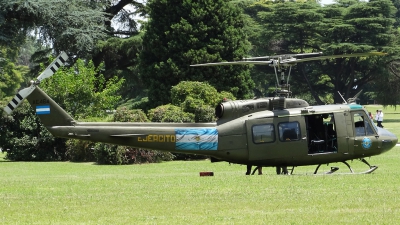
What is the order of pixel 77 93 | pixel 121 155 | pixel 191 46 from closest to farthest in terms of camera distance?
pixel 121 155 → pixel 77 93 → pixel 191 46

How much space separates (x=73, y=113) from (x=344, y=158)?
55.5ft

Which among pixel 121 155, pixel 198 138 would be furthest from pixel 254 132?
pixel 121 155

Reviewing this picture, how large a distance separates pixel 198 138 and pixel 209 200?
5428 mm

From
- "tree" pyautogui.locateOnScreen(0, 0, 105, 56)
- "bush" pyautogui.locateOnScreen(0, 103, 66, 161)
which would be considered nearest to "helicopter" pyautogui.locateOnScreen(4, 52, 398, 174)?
"bush" pyautogui.locateOnScreen(0, 103, 66, 161)

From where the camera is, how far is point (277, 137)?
791 inches

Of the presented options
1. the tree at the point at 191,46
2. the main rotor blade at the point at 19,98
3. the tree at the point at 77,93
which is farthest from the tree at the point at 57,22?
the main rotor blade at the point at 19,98

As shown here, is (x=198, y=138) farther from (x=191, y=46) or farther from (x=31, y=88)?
(x=191, y=46)

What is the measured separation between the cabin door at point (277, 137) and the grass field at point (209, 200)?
4.38 ft

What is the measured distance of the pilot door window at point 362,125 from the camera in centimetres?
2062

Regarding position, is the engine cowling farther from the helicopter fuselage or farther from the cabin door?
the cabin door

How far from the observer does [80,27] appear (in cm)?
4566

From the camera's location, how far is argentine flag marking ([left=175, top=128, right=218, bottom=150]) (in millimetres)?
20266

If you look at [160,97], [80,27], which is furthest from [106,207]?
[80,27]

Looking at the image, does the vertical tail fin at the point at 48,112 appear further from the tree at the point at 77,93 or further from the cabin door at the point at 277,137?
the tree at the point at 77,93
